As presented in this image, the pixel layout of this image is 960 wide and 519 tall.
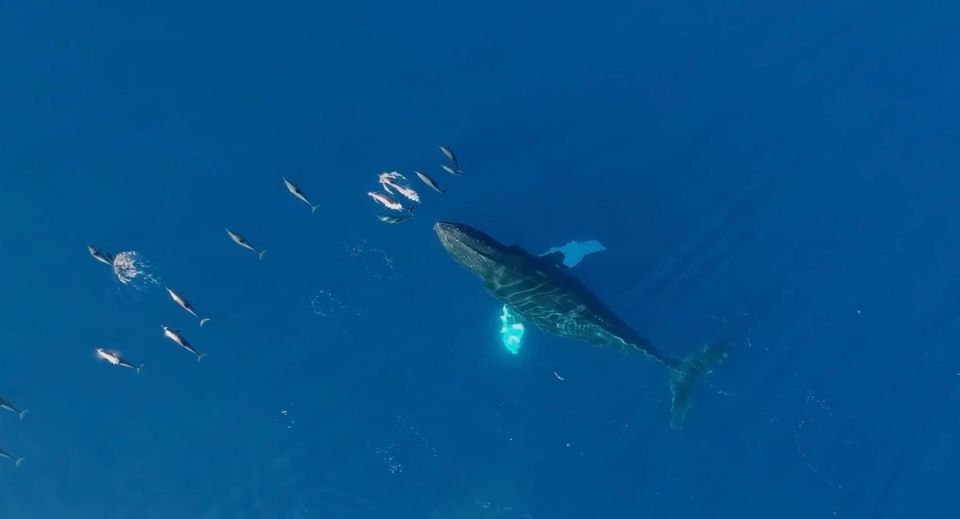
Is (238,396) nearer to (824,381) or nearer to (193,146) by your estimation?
(193,146)

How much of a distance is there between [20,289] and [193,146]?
6255 millimetres

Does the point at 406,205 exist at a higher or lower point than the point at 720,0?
lower

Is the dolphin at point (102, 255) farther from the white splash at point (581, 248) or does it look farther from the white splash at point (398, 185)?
the white splash at point (581, 248)

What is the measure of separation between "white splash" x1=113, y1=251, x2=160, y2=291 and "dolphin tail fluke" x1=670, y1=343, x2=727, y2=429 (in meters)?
14.5

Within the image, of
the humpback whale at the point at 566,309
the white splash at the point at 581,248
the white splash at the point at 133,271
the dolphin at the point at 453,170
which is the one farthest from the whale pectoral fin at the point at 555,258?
the white splash at the point at 133,271

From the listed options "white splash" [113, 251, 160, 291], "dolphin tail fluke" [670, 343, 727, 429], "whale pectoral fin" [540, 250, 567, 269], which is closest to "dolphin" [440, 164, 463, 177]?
"whale pectoral fin" [540, 250, 567, 269]

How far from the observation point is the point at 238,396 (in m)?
19.7

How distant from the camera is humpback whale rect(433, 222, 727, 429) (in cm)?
1862

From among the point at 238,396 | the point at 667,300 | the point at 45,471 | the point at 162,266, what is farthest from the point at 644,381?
the point at 45,471

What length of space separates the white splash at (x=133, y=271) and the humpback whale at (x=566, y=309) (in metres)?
8.06

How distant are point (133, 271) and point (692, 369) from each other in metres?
15.5

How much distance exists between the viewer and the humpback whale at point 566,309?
18.6 m

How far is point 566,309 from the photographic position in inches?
745

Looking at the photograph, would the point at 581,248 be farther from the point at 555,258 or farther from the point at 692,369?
the point at 692,369
